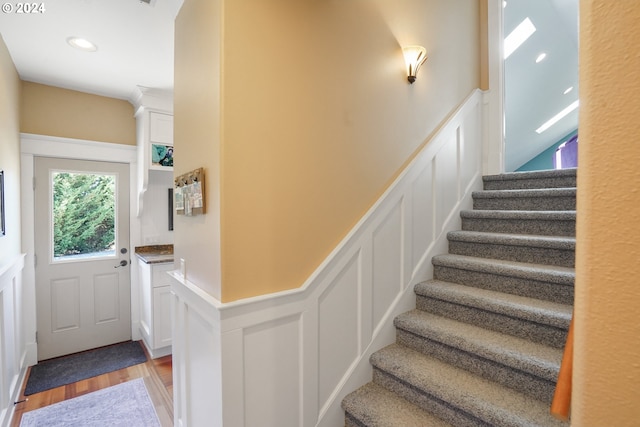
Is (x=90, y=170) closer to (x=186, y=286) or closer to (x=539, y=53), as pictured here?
(x=186, y=286)

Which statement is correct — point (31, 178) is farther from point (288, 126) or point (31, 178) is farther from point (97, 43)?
point (288, 126)

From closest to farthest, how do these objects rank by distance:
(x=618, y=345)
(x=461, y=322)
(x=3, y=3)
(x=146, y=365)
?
(x=618, y=345), (x=461, y=322), (x=3, y=3), (x=146, y=365)

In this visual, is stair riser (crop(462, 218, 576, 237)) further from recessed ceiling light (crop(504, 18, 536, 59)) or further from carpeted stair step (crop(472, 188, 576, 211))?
recessed ceiling light (crop(504, 18, 536, 59))

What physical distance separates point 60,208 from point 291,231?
314 centimetres

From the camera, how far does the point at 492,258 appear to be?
80.0 inches

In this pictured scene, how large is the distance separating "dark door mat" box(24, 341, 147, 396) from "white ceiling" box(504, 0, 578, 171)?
16.9 ft

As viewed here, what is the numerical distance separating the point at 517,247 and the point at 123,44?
3292mm

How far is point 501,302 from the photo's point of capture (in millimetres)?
1593

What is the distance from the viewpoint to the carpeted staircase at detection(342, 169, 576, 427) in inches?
51.1

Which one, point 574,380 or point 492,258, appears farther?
point 492,258

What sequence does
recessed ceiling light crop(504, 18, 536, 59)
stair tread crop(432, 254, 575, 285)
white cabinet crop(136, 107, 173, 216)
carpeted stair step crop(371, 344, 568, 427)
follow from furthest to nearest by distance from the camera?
recessed ceiling light crop(504, 18, 536, 59) → white cabinet crop(136, 107, 173, 216) → stair tread crop(432, 254, 575, 285) → carpeted stair step crop(371, 344, 568, 427)

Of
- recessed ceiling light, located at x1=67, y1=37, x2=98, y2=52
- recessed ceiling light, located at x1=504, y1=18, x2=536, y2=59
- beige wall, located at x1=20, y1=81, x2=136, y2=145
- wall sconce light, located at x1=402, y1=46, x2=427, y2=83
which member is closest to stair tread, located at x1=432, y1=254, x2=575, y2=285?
wall sconce light, located at x1=402, y1=46, x2=427, y2=83

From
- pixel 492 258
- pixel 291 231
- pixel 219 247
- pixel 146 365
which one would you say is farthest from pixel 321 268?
pixel 146 365

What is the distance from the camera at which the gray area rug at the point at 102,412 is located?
6.98ft
